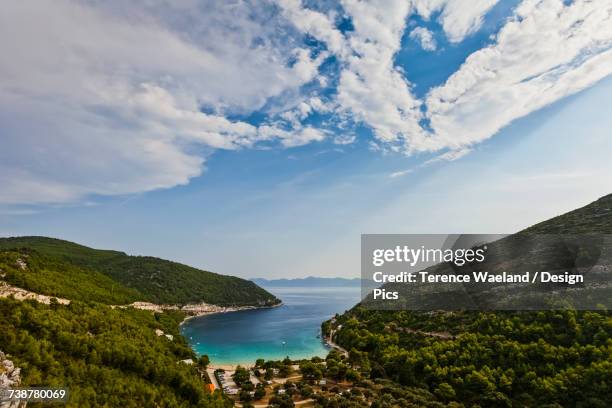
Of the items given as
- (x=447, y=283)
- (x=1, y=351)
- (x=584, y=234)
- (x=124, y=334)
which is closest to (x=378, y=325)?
(x=447, y=283)

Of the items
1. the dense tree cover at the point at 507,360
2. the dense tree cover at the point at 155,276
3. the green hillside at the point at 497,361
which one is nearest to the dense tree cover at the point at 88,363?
the green hillside at the point at 497,361

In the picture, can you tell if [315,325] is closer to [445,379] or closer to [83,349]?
[445,379]

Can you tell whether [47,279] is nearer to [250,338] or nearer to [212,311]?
[250,338]

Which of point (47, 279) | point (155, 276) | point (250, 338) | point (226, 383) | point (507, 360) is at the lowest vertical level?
point (250, 338)

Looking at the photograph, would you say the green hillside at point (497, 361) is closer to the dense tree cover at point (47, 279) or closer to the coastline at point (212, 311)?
the dense tree cover at point (47, 279)

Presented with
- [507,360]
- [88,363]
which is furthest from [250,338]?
[88,363]

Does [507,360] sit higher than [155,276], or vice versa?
[155,276]

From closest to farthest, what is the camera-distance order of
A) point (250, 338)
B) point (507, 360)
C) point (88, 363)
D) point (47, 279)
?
1. point (88, 363)
2. point (507, 360)
3. point (47, 279)
4. point (250, 338)
